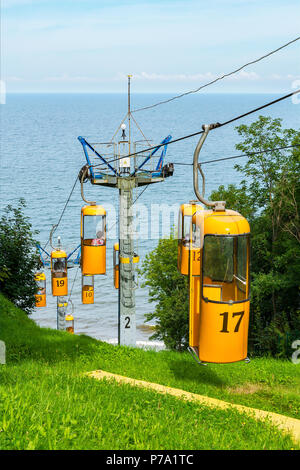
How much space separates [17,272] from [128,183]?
676cm

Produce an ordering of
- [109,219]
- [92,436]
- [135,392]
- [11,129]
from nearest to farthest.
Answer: [92,436] → [135,392] → [109,219] → [11,129]

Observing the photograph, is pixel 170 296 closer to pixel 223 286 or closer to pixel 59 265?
pixel 59 265

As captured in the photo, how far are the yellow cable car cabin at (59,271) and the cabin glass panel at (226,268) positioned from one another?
15047 millimetres

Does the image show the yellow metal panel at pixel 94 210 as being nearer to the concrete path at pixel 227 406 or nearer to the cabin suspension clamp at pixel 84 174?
the cabin suspension clamp at pixel 84 174

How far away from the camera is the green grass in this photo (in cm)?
707

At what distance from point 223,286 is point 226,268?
35 centimetres

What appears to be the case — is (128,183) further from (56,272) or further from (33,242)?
Answer: (56,272)

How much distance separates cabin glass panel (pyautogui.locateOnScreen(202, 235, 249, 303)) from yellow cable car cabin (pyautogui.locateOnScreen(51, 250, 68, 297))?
1505 centimetres

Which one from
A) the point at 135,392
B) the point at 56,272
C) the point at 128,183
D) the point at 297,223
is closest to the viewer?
the point at 135,392

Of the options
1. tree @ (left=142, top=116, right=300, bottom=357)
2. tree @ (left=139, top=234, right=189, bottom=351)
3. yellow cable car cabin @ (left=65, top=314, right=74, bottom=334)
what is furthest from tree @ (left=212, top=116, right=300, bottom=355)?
yellow cable car cabin @ (left=65, top=314, right=74, bottom=334)

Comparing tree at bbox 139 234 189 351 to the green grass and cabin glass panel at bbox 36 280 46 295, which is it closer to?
cabin glass panel at bbox 36 280 46 295

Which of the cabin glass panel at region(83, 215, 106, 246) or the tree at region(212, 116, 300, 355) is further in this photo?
the tree at region(212, 116, 300, 355)
